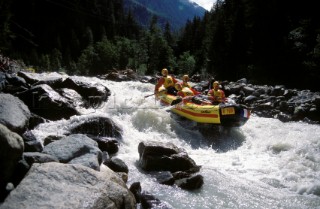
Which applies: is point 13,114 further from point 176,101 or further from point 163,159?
point 176,101

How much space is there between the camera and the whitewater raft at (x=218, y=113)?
42.4 ft

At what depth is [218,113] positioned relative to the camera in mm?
12961

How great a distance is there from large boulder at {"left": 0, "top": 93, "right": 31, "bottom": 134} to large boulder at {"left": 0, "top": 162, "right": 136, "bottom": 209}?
1.64 metres

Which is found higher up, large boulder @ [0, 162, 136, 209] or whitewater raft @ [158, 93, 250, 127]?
large boulder @ [0, 162, 136, 209]

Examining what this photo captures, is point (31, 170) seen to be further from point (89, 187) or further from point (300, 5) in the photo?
point (300, 5)

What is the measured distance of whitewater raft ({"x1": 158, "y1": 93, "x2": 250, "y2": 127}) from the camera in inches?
509

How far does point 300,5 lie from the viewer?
30.0m

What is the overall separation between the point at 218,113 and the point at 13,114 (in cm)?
803

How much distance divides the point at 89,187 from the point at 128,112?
9.65 metres

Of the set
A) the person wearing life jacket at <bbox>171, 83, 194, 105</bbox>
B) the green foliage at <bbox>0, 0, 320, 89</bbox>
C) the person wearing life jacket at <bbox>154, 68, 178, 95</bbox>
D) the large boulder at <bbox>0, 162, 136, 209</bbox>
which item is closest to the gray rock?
the large boulder at <bbox>0, 162, 136, 209</bbox>

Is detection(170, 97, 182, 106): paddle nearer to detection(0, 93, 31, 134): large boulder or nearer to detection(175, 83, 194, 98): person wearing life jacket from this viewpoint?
detection(175, 83, 194, 98): person wearing life jacket

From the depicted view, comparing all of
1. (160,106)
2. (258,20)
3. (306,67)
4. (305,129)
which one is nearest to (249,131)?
(305,129)

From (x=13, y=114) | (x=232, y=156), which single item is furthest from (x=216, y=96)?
(x=13, y=114)

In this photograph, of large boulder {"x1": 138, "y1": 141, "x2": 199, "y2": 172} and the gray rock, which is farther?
large boulder {"x1": 138, "y1": 141, "x2": 199, "y2": 172}
